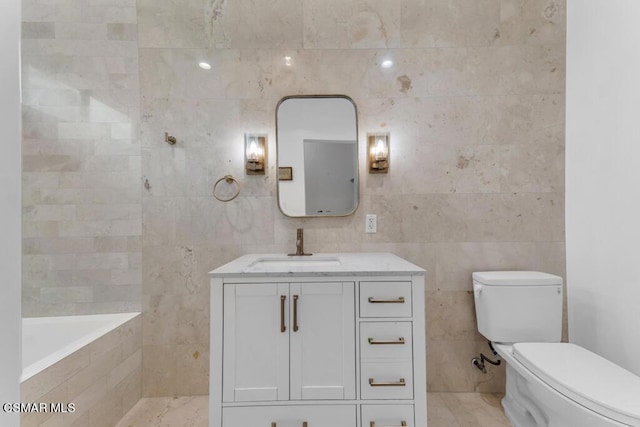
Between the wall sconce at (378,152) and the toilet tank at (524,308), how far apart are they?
911 mm

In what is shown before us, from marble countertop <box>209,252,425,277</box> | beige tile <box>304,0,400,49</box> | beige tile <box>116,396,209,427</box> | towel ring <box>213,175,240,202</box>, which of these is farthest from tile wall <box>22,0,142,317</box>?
beige tile <box>304,0,400,49</box>

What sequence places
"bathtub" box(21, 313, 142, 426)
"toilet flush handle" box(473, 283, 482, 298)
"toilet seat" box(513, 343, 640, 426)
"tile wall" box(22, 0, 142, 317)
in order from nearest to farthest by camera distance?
"toilet seat" box(513, 343, 640, 426), "bathtub" box(21, 313, 142, 426), "toilet flush handle" box(473, 283, 482, 298), "tile wall" box(22, 0, 142, 317)

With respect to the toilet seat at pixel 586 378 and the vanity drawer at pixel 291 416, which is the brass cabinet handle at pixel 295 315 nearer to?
the vanity drawer at pixel 291 416

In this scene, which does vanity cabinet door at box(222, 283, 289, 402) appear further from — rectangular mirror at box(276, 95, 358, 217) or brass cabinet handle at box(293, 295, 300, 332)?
rectangular mirror at box(276, 95, 358, 217)

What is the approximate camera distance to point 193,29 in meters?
1.86

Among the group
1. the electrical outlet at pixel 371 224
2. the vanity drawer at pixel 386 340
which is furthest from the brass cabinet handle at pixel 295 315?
the electrical outlet at pixel 371 224

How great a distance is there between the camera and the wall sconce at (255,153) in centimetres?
184

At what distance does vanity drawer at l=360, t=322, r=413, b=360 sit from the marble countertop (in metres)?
0.23

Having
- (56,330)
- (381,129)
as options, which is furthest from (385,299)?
(56,330)

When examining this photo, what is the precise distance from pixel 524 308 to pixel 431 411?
2.60 ft

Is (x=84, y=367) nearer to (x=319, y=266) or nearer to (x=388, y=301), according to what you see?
(x=319, y=266)

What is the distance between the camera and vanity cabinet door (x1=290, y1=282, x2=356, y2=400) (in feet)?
4.14

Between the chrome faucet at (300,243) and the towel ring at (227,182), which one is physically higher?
the towel ring at (227,182)

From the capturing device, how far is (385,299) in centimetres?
128
